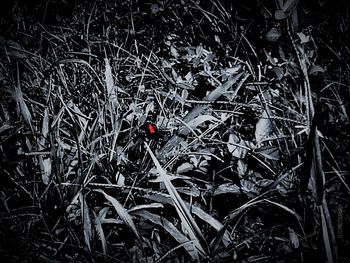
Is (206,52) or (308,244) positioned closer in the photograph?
(308,244)

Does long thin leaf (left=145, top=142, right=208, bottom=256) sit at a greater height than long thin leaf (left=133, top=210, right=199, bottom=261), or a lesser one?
greater

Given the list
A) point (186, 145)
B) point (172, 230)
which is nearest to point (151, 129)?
point (186, 145)

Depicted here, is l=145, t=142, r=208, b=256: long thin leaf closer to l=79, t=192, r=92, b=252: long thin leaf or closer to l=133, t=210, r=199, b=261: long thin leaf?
l=133, t=210, r=199, b=261: long thin leaf

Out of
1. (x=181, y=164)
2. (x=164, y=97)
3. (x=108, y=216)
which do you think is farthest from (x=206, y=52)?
(x=108, y=216)

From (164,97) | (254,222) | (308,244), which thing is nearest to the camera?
(308,244)

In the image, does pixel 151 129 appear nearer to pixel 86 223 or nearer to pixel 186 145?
pixel 186 145

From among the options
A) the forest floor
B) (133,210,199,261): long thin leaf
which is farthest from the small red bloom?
(133,210,199,261): long thin leaf

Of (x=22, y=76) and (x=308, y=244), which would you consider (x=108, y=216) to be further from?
(x=22, y=76)

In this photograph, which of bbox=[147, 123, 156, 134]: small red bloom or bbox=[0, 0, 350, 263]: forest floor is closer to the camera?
bbox=[0, 0, 350, 263]: forest floor
